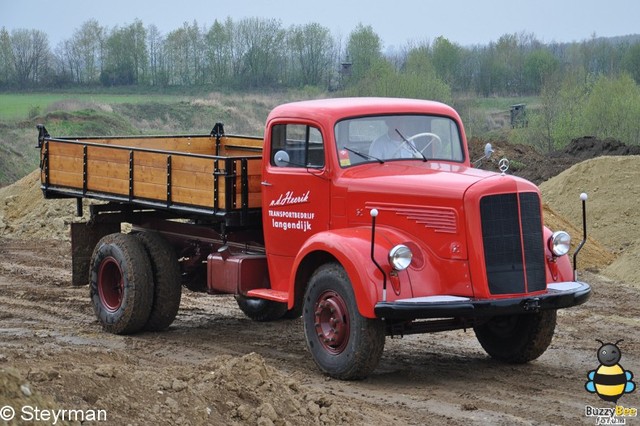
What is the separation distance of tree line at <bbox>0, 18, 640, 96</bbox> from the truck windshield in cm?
5001

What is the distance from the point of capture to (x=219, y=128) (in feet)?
46.4

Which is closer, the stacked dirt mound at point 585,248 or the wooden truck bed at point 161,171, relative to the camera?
the wooden truck bed at point 161,171

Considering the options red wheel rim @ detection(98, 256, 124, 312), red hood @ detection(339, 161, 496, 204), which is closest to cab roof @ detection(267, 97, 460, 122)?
red hood @ detection(339, 161, 496, 204)

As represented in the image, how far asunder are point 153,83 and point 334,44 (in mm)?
13127

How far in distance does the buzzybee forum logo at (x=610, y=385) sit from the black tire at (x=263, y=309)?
12.5 feet

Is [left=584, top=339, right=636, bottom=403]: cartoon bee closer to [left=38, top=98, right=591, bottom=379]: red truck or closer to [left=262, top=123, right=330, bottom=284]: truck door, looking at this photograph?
[left=38, top=98, right=591, bottom=379]: red truck

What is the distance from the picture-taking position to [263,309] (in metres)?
12.8

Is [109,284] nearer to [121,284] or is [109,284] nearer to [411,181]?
[121,284]

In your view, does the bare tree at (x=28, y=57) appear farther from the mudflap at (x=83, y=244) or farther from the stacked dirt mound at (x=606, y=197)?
the mudflap at (x=83, y=244)

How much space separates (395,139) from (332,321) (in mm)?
2033

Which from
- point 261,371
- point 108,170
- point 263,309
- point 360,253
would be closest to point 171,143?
point 108,170

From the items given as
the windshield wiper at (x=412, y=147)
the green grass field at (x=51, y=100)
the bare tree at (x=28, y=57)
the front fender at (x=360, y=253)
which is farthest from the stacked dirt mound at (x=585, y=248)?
the bare tree at (x=28, y=57)

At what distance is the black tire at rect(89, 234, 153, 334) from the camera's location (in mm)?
11875

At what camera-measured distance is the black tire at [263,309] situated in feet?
41.8
